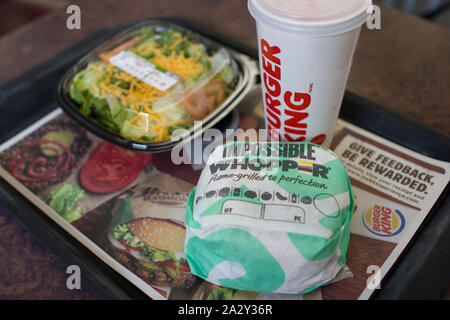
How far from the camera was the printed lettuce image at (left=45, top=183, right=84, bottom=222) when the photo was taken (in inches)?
26.2

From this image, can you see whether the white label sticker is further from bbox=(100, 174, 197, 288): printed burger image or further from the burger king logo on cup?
the burger king logo on cup

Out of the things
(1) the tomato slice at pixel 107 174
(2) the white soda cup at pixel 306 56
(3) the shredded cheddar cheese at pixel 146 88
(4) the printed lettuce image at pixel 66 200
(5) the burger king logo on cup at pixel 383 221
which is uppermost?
A: (2) the white soda cup at pixel 306 56

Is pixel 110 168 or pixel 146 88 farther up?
pixel 146 88

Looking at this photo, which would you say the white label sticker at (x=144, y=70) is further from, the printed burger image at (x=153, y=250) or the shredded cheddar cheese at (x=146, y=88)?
the printed burger image at (x=153, y=250)

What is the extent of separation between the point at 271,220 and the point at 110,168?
0.38 metres

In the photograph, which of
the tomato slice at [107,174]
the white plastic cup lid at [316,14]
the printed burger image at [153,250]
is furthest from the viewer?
the tomato slice at [107,174]

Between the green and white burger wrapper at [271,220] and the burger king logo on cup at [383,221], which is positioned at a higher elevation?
the green and white burger wrapper at [271,220]

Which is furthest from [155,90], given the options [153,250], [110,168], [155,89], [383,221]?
[383,221]

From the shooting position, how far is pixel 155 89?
2.30 feet

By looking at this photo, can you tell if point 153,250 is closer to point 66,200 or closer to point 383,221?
point 66,200

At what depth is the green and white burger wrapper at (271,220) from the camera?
48 centimetres

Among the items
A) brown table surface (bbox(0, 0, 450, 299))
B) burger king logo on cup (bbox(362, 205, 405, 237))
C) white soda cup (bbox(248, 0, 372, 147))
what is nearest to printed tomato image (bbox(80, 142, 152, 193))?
brown table surface (bbox(0, 0, 450, 299))

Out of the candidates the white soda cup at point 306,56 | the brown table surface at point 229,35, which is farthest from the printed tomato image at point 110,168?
the white soda cup at point 306,56
